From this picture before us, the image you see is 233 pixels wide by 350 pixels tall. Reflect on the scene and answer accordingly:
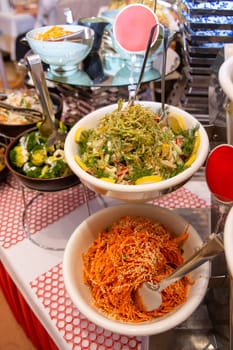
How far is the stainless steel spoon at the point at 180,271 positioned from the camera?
450 millimetres

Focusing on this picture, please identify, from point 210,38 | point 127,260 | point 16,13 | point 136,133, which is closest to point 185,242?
point 127,260

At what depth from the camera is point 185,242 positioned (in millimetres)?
673

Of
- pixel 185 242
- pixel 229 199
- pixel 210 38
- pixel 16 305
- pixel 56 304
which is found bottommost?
pixel 16 305

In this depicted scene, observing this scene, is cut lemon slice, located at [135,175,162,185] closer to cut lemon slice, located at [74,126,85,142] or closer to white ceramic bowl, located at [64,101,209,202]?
white ceramic bowl, located at [64,101,209,202]

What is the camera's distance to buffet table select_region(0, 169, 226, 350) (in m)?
0.68

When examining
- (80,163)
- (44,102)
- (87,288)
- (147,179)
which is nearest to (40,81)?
(44,102)

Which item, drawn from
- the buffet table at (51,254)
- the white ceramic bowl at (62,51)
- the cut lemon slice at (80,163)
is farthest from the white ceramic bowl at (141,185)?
the white ceramic bowl at (62,51)

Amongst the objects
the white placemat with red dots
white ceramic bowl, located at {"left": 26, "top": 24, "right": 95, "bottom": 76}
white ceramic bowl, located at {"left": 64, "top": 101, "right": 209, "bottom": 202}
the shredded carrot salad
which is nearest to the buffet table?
the white placemat with red dots

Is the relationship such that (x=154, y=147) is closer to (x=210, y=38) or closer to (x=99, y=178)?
(x=99, y=178)

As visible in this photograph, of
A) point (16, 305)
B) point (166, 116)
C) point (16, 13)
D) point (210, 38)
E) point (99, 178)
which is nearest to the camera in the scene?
point (99, 178)

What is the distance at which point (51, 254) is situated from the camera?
0.83 m

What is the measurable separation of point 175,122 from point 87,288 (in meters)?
0.38

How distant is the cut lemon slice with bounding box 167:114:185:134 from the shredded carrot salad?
21cm

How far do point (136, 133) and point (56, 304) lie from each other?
16.0 inches
